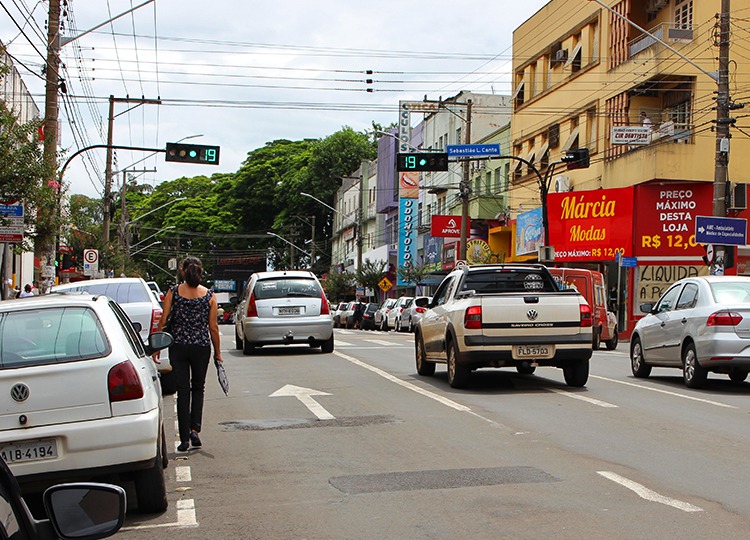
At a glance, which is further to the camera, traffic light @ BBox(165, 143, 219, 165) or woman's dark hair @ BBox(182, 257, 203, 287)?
traffic light @ BBox(165, 143, 219, 165)

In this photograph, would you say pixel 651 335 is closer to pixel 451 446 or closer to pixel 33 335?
pixel 451 446

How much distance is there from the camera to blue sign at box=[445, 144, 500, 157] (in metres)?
34.4

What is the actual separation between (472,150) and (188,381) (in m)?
26.0

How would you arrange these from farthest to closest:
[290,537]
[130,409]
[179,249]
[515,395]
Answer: [179,249] < [515,395] < [130,409] < [290,537]

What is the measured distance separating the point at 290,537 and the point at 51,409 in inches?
69.1

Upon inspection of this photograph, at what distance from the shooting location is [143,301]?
51.2 ft

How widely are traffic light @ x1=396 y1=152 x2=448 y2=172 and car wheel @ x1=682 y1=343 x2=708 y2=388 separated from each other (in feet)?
57.0

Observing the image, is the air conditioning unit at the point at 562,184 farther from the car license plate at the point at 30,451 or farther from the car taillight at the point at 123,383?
the car license plate at the point at 30,451

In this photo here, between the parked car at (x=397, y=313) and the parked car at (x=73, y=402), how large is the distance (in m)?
37.8

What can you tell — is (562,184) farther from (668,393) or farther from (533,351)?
(533,351)

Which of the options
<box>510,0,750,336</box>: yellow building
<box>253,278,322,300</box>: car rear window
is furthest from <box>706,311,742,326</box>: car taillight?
<box>510,0,750,336</box>: yellow building

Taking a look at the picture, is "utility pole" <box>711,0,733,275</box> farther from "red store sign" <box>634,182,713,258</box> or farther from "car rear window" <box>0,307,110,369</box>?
"car rear window" <box>0,307,110,369</box>

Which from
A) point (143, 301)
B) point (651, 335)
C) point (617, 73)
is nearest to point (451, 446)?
point (143, 301)

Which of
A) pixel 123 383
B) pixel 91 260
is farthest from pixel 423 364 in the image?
pixel 91 260
